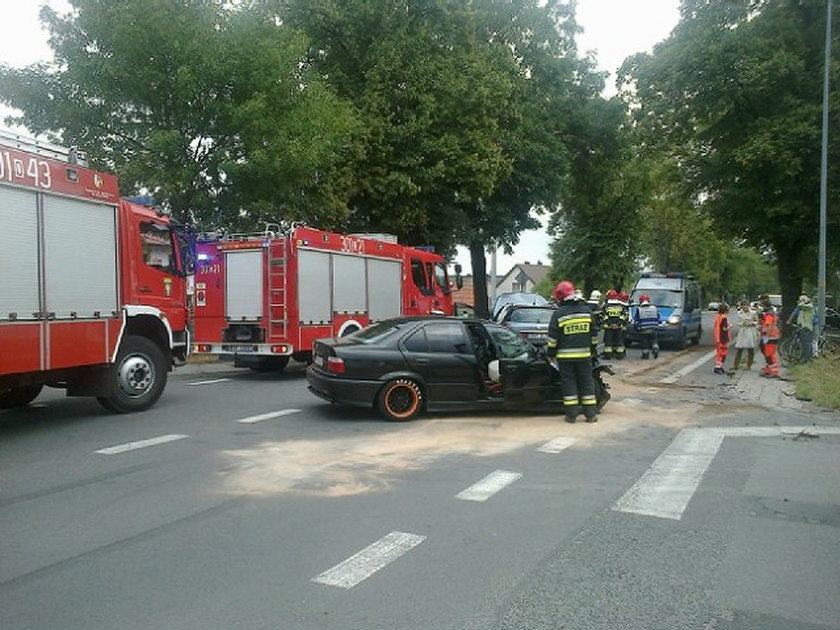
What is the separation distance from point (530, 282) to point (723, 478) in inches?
3676

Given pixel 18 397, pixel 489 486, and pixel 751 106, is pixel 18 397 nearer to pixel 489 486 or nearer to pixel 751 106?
pixel 489 486

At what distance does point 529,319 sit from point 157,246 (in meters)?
9.35

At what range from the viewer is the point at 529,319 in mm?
17188

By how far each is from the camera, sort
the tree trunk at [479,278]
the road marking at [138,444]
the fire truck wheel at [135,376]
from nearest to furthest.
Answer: the road marking at [138,444] → the fire truck wheel at [135,376] → the tree trunk at [479,278]

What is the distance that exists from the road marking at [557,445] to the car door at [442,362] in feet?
5.23

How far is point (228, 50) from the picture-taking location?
45.6 feet

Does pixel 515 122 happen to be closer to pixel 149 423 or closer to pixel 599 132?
pixel 599 132

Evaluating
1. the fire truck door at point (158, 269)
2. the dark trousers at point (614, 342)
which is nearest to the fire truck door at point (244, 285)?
the fire truck door at point (158, 269)

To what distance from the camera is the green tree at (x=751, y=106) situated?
21.7 m

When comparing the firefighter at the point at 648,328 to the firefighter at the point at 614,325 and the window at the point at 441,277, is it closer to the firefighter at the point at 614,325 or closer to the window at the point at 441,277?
A: the firefighter at the point at 614,325

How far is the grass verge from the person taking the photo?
11.2 m

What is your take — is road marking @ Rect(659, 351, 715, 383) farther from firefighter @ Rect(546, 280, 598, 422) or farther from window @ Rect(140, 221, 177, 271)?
window @ Rect(140, 221, 177, 271)

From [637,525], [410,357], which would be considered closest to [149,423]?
[410,357]

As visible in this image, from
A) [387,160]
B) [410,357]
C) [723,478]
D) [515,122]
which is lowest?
[723,478]
